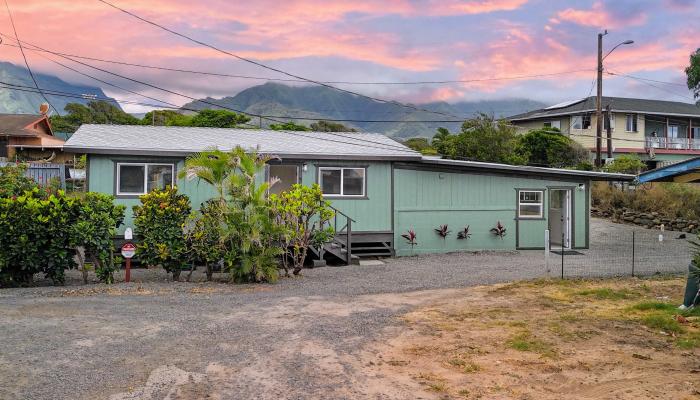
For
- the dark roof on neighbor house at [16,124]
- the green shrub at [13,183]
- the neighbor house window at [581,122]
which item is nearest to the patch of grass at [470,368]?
the green shrub at [13,183]

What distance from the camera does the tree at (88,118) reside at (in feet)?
177

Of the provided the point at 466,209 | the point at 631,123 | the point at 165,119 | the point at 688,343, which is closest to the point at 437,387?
the point at 688,343

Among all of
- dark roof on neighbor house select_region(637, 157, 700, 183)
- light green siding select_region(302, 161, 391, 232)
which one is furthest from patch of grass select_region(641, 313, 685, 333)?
light green siding select_region(302, 161, 391, 232)

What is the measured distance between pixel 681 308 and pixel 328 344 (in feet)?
20.2

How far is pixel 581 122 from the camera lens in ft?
129

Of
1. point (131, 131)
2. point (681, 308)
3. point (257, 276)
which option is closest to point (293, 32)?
point (131, 131)

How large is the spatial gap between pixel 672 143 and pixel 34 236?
43.1 metres

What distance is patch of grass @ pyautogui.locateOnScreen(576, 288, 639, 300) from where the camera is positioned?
10.1 meters

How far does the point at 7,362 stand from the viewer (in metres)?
5.89

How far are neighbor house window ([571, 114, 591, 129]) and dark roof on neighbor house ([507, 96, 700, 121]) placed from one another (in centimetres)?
54

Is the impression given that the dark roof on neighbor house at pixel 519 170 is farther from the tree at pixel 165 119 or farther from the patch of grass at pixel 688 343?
the tree at pixel 165 119

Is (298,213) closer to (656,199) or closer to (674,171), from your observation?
(674,171)

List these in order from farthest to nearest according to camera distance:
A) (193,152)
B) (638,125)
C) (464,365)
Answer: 1. (638,125)
2. (193,152)
3. (464,365)

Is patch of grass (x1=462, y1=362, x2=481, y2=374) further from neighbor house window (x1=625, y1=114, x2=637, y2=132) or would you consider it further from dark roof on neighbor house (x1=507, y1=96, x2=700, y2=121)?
neighbor house window (x1=625, y1=114, x2=637, y2=132)
